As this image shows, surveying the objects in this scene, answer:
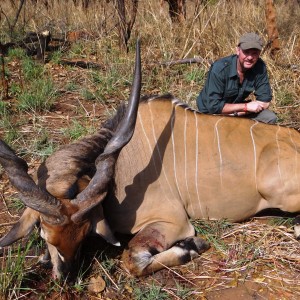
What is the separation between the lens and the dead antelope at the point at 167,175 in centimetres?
221

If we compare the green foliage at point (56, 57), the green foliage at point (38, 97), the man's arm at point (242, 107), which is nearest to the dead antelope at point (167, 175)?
the man's arm at point (242, 107)

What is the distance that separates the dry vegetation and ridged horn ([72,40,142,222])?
376 mm

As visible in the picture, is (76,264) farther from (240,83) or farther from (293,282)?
(240,83)

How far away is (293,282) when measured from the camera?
236 cm

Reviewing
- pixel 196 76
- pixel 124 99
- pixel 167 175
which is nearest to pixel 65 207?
pixel 167 175

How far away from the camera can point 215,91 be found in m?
3.39

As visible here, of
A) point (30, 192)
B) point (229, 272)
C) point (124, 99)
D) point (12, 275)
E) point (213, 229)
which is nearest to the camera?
point (30, 192)

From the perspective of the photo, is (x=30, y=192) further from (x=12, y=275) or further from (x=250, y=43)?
(x=250, y=43)

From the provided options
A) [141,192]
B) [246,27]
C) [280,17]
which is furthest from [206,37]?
[141,192]

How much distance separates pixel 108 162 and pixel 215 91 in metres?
1.48

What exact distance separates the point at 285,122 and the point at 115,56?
2.33 meters

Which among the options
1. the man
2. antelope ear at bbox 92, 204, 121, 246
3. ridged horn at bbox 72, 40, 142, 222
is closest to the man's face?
the man

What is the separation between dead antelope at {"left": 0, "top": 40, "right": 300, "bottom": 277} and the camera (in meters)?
2.21

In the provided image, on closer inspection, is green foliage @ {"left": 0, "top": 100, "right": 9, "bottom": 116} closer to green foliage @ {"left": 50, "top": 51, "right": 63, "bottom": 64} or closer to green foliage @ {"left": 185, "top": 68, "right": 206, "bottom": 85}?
green foliage @ {"left": 50, "top": 51, "right": 63, "bottom": 64}
